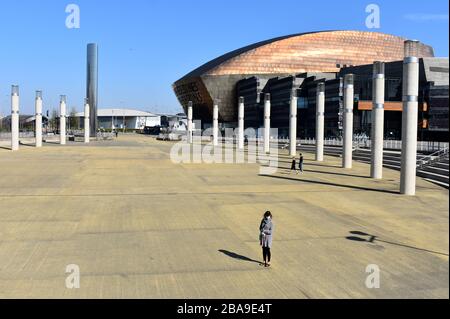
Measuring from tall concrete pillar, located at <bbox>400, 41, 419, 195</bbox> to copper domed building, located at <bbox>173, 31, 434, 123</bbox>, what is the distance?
94832mm

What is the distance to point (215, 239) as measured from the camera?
12398 mm

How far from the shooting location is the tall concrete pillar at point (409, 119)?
20.7m

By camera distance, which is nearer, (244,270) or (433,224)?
(244,270)

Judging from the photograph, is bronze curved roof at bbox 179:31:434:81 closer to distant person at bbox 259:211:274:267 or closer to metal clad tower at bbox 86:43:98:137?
metal clad tower at bbox 86:43:98:137

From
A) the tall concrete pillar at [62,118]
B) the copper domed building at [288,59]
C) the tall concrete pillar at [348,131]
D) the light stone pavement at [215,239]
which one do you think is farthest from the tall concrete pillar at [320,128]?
the copper domed building at [288,59]

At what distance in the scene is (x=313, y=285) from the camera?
28.5ft

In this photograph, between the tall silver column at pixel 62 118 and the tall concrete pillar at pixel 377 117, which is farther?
the tall silver column at pixel 62 118

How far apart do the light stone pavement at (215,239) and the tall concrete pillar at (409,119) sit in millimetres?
760

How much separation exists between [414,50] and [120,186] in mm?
14607

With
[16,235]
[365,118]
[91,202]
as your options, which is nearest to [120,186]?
[91,202]

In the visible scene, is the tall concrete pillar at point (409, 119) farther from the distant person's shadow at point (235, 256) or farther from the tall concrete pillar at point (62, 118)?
the tall concrete pillar at point (62, 118)

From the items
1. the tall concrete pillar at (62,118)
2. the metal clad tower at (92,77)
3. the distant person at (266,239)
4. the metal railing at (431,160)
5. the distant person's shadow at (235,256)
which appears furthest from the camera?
the metal clad tower at (92,77)

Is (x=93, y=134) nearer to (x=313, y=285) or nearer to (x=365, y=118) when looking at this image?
(x=365, y=118)
